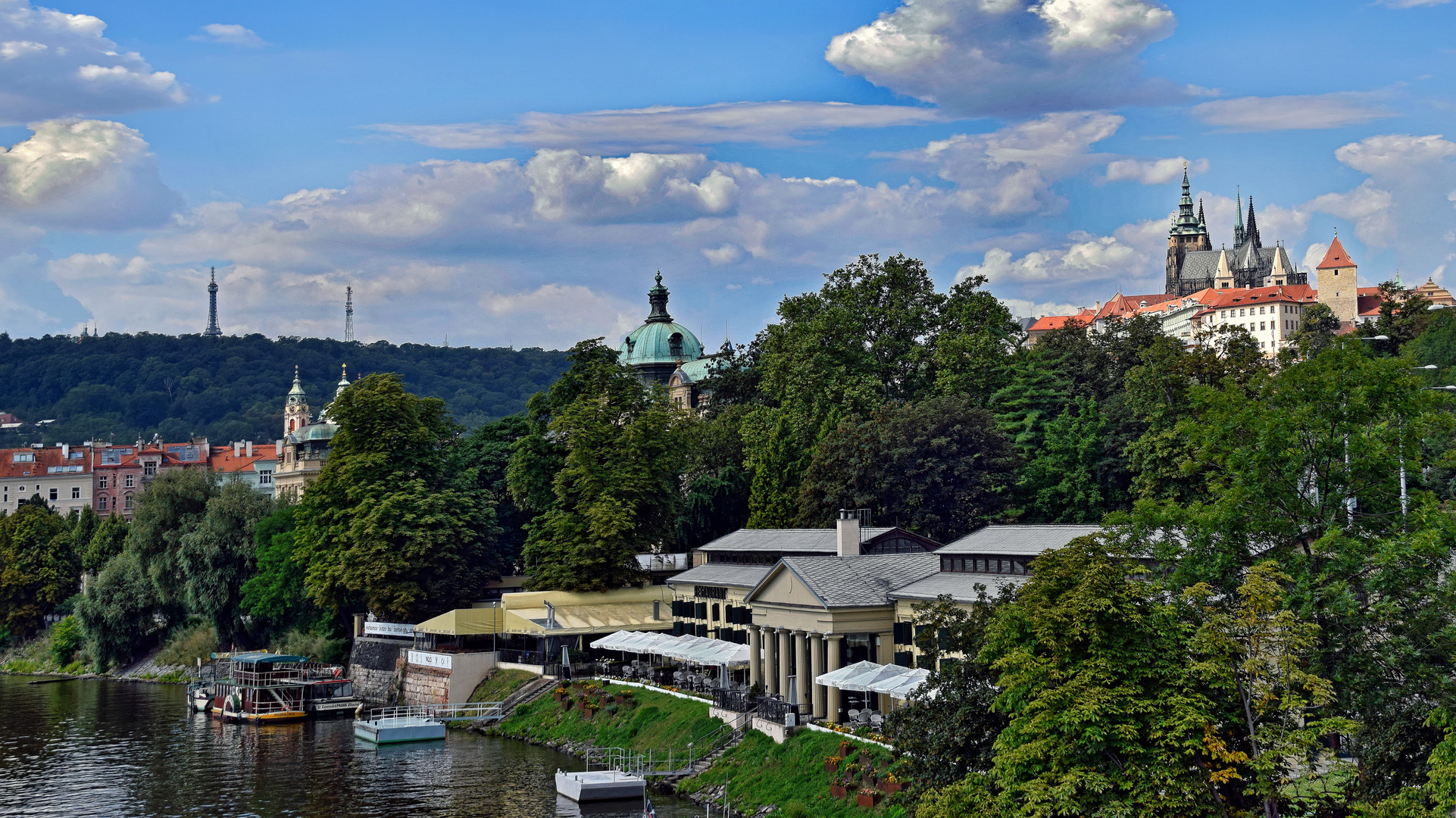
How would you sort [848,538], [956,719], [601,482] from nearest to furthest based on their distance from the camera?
[956,719] < [848,538] < [601,482]

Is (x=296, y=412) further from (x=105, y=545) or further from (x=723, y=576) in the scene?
(x=723, y=576)

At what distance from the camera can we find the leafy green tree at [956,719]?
35.9 metres

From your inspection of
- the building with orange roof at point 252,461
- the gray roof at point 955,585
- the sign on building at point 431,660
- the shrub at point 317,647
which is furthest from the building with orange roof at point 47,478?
the gray roof at point 955,585

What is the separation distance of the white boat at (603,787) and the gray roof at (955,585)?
1254 centimetres

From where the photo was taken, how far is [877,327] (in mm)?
92188

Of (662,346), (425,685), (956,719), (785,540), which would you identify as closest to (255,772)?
(425,685)

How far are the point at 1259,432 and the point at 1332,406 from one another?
2.03 metres

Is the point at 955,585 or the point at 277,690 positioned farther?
the point at 277,690

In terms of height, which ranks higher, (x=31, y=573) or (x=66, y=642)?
(x=31, y=573)

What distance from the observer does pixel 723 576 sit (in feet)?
Answer: 244

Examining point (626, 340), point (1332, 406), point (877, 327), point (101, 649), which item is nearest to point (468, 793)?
point (1332, 406)

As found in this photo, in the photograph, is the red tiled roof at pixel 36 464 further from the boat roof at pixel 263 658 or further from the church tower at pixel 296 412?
the boat roof at pixel 263 658

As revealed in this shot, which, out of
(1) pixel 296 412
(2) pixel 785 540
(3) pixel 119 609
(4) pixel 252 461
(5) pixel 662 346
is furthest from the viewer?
(4) pixel 252 461

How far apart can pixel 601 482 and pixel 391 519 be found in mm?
13115
